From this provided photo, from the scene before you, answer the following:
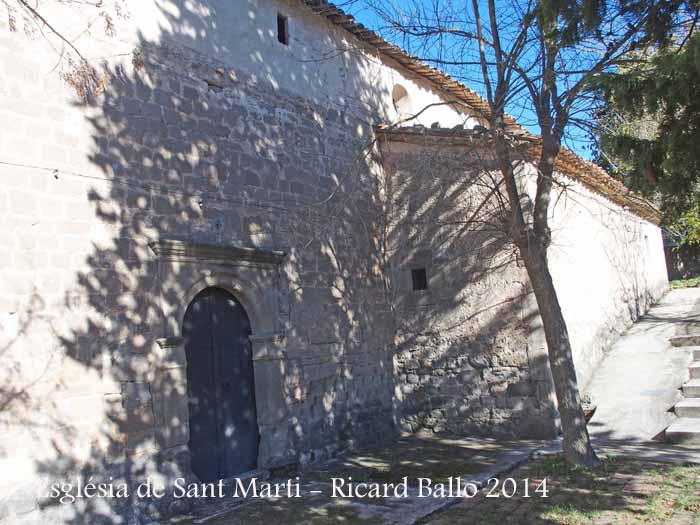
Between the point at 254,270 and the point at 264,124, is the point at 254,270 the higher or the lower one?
the lower one

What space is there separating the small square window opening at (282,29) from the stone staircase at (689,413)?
6.64 m

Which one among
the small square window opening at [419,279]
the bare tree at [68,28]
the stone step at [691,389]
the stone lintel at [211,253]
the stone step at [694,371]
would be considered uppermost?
the bare tree at [68,28]

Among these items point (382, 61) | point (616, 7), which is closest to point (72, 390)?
point (616, 7)

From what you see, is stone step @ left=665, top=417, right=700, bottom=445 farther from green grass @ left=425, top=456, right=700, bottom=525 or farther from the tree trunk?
the tree trunk

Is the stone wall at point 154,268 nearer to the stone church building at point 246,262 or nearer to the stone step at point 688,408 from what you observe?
the stone church building at point 246,262

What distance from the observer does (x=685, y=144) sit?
4.06 meters

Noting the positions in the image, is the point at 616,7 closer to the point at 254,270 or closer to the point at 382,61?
the point at 254,270

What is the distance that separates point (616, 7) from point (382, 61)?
17.1ft

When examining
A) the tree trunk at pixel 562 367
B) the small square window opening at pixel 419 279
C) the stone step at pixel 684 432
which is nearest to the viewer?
the tree trunk at pixel 562 367

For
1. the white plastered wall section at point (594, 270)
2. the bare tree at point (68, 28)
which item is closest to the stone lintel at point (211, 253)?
the bare tree at point (68, 28)

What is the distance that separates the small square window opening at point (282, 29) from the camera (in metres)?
7.92

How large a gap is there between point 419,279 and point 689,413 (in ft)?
12.8

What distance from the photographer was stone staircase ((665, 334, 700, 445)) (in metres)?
6.70

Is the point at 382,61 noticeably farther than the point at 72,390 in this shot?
Yes
